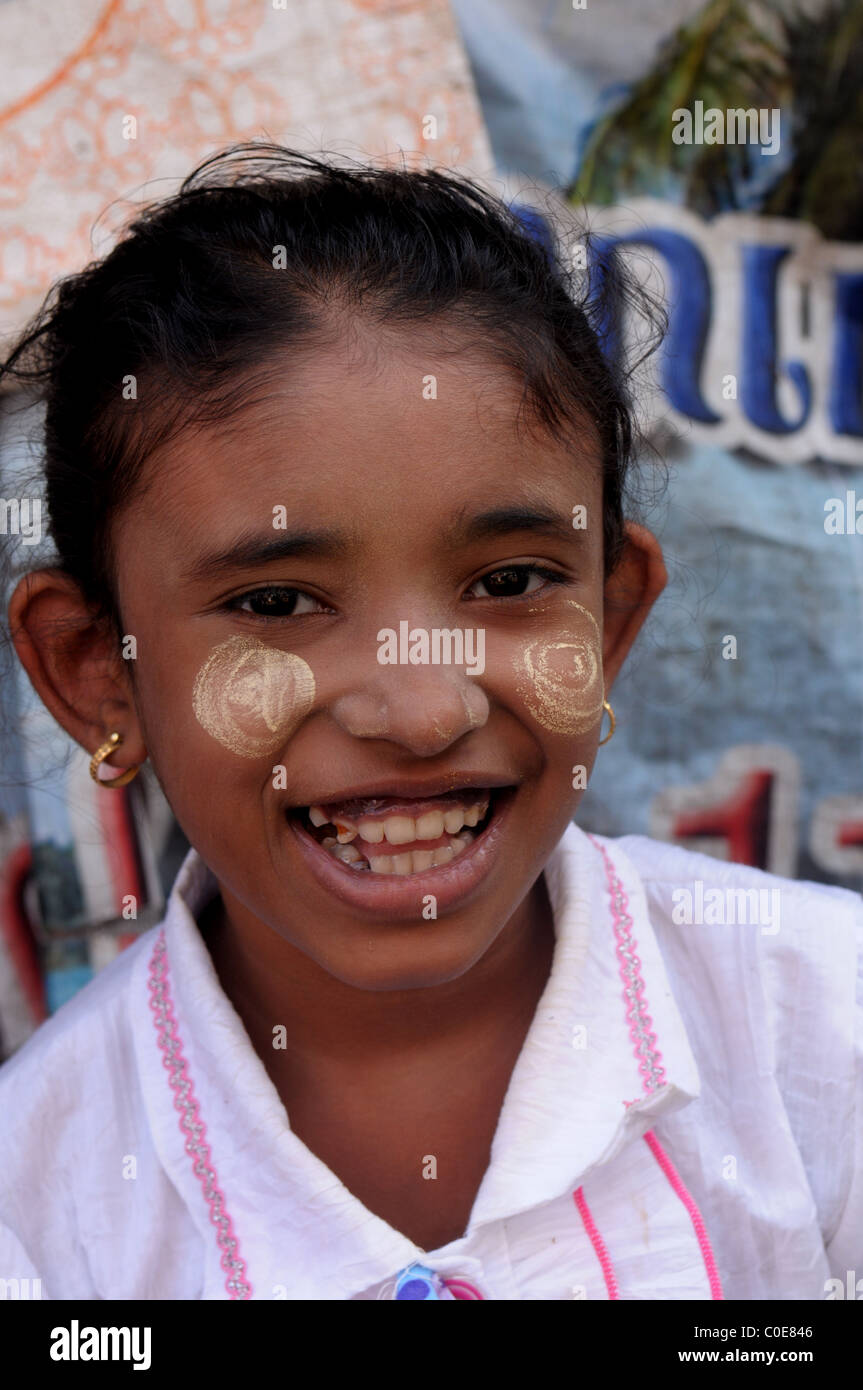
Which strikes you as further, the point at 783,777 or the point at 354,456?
the point at 783,777

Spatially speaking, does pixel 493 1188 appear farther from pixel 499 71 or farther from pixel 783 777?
pixel 499 71

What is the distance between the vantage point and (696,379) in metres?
2.40

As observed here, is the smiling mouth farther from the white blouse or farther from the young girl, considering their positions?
the white blouse

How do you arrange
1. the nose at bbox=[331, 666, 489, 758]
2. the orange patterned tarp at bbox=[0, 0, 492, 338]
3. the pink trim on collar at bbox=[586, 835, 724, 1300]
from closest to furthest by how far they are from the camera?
the nose at bbox=[331, 666, 489, 758] → the pink trim on collar at bbox=[586, 835, 724, 1300] → the orange patterned tarp at bbox=[0, 0, 492, 338]

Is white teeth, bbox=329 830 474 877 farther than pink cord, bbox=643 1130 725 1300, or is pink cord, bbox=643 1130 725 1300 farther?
pink cord, bbox=643 1130 725 1300

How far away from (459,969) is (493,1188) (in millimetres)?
250

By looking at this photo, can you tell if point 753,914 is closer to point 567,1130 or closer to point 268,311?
point 567,1130

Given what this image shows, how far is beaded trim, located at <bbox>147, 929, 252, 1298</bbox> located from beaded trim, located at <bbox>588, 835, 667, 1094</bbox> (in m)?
0.50

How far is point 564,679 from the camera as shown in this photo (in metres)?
1.40

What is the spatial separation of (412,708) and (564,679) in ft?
0.77

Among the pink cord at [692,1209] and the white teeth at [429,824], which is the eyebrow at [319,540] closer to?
the white teeth at [429,824]

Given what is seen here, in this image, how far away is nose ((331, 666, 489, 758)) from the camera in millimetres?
1238

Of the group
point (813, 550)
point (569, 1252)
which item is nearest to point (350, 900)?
point (569, 1252)

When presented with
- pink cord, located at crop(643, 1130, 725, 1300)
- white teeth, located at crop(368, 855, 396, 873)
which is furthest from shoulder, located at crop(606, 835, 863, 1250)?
white teeth, located at crop(368, 855, 396, 873)
